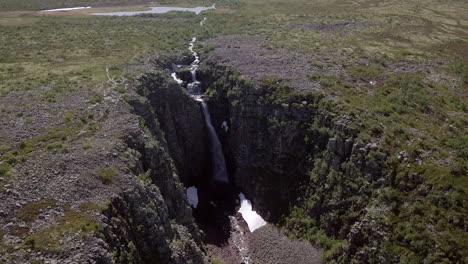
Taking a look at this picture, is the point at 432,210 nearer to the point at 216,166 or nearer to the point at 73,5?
the point at 216,166

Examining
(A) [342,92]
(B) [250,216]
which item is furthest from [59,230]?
(A) [342,92]

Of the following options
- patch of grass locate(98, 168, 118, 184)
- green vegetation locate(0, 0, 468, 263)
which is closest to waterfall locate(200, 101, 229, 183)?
green vegetation locate(0, 0, 468, 263)

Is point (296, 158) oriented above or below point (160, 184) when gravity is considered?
below

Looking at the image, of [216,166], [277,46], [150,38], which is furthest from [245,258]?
[150,38]

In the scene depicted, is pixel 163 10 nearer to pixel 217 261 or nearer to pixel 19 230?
pixel 217 261

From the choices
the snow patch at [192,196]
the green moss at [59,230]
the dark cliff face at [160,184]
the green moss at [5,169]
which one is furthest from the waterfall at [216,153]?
the green moss at [59,230]

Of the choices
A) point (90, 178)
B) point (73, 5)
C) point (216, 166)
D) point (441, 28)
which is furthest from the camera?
point (73, 5)
